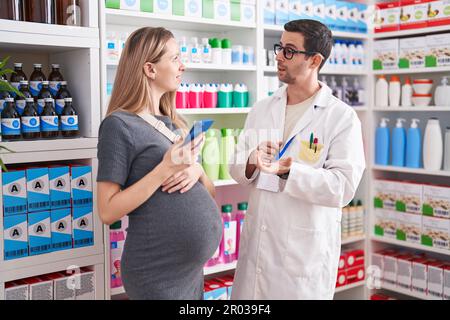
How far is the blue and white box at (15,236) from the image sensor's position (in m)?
2.35

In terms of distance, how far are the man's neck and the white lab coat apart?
5 cm

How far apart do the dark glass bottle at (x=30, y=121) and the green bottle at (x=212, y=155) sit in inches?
39.7

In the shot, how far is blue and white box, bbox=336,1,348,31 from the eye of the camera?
3713mm

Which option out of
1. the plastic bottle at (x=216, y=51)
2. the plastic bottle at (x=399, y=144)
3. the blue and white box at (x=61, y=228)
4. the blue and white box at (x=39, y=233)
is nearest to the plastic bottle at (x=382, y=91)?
the plastic bottle at (x=399, y=144)

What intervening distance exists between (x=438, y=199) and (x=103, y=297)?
7.44 ft

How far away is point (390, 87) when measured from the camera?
380 centimetres

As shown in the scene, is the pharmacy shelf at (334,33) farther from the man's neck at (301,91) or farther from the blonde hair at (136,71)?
the blonde hair at (136,71)

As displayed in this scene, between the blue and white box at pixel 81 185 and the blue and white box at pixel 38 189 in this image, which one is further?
the blue and white box at pixel 81 185

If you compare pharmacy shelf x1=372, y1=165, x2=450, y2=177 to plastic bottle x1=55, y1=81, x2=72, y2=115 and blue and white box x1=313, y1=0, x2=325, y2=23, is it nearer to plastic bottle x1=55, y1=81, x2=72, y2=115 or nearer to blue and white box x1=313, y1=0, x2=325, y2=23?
blue and white box x1=313, y1=0, x2=325, y2=23

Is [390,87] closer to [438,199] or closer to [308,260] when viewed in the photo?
[438,199]

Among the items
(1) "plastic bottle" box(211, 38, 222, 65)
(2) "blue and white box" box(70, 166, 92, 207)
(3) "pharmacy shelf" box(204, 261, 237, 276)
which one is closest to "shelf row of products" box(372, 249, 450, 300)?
(3) "pharmacy shelf" box(204, 261, 237, 276)
